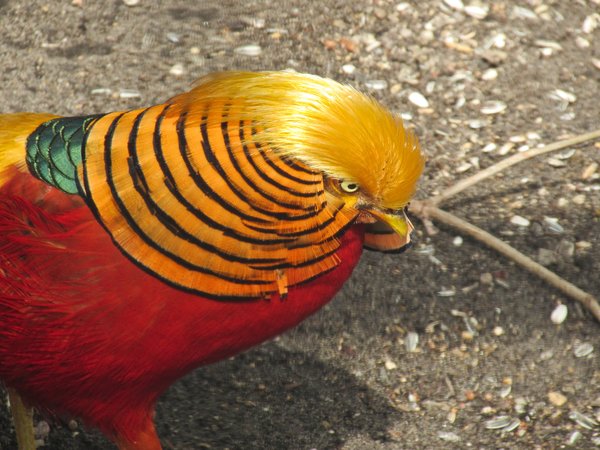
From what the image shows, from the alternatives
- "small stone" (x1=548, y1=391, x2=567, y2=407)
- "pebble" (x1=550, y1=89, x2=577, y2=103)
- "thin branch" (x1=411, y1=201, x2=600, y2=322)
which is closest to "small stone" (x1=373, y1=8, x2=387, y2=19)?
"pebble" (x1=550, y1=89, x2=577, y2=103)

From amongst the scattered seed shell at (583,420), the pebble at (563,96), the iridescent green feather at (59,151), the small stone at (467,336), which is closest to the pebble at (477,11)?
the pebble at (563,96)

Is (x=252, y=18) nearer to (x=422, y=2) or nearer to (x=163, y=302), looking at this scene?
(x=422, y=2)

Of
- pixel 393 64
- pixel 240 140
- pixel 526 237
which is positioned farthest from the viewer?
pixel 393 64

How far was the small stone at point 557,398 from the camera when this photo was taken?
3426 millimetres

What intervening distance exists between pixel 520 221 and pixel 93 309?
2.14 meters

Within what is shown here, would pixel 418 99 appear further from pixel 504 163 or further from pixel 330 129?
pixel 330 129

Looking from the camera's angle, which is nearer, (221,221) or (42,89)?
(221,221)

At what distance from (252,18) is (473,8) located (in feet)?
3.62

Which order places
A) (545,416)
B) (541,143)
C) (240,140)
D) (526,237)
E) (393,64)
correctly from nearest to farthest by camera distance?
(240,140) → (545,416) → (526,237) → (541,143) → (393,64)

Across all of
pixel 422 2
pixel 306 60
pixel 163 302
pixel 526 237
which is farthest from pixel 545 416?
pixel 422 2

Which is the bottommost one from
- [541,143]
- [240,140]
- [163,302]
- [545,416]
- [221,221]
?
[545,416]

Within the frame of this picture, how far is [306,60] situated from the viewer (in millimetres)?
4523

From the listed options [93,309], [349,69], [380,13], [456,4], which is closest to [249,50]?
[349,69]

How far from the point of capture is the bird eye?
90.0 inches
